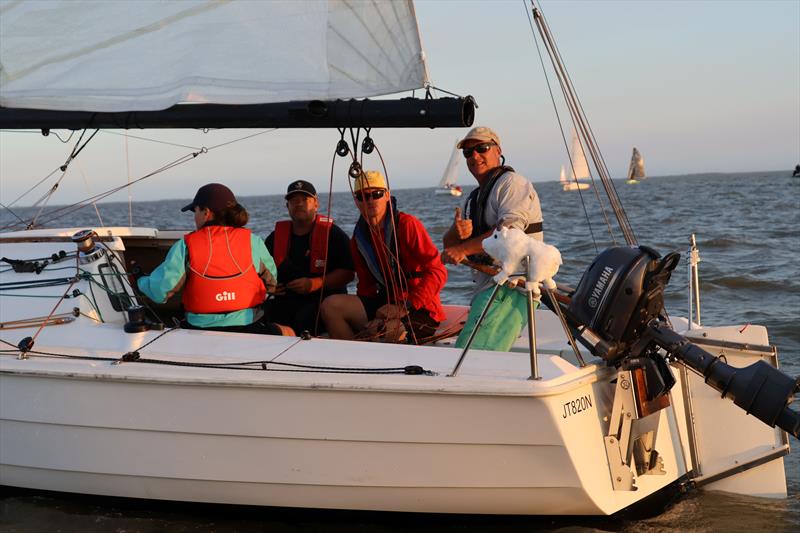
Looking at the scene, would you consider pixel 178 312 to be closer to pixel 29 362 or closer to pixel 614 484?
pixel 29 362

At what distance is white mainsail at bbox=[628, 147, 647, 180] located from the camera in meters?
61.8

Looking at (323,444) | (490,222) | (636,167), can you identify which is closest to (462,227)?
(490,222)

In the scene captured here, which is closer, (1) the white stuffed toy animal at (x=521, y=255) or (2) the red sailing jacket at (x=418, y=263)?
(1) the white stuffed toy animal at (x=521, y=255)

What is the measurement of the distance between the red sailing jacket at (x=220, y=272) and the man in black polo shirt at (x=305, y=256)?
556 millimetres

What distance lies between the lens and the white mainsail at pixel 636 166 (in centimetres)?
6175

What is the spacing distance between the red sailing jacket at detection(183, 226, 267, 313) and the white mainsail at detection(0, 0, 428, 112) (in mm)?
641

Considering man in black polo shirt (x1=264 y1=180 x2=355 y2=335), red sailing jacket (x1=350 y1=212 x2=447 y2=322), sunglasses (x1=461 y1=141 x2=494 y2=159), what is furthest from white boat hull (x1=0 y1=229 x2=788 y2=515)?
sunglasses (x1=461 y1=141 x2=494 y2=159)

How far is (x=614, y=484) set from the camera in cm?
→ 336

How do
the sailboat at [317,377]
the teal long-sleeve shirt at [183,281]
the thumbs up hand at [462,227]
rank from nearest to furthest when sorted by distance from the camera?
the sailboat at [317,377] < the thumbs up hand at [462,227] < the teal long-sleeve shirt at [183,281]

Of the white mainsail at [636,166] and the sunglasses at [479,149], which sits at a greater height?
the white mainsail at [636,166]

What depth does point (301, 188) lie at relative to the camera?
15.4 feet

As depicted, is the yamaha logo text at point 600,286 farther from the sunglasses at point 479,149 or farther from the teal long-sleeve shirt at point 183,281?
the teal long-sleeve shirt at point 183,281

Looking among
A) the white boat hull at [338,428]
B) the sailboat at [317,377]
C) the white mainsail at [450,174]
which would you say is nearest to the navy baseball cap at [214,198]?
the sailboat at [317,377]

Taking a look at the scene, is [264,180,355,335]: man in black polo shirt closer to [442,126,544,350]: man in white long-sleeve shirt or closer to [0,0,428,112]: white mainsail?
[442,126,544,350]: man in white long-sleeve shirt
